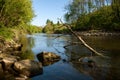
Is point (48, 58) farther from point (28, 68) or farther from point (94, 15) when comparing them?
point (94, 15)

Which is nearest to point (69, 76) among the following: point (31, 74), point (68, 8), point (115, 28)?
point (31, 74)

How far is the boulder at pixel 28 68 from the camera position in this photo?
1720 centimetres

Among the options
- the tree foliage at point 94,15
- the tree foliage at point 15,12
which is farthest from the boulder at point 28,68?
the tree foliage at point 94,15

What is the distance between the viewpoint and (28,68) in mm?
17328

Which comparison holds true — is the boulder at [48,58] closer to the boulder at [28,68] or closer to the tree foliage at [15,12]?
the boulder at [28,68]

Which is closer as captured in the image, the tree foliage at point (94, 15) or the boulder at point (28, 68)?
the boulder at point (28, 68)

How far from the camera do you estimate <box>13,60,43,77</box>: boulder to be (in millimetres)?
17203

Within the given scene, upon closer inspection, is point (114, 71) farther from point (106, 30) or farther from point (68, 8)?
point (68, 8)

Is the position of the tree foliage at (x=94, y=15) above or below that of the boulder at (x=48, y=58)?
above

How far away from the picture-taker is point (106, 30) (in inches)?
3204

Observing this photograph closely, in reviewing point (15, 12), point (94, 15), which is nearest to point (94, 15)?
point (94, 15)

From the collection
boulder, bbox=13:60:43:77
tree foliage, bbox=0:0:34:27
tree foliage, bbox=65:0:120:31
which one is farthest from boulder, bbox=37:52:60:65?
tree foliage, bbox=65:0:120:31

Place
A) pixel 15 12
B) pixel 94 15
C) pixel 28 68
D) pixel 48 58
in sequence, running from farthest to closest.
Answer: pixel 94 15 < pixel 15 12 < pixel 48 58 < pixel 28 68

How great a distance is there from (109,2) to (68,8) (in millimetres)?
29213
